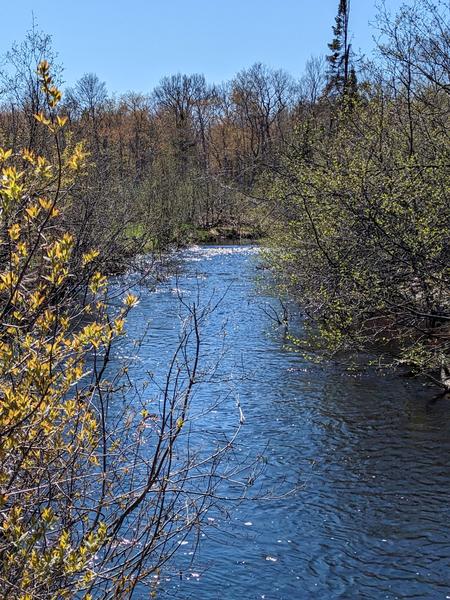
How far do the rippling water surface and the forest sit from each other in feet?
1.70

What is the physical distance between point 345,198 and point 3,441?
1042 cm

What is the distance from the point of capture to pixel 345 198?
1266 cm

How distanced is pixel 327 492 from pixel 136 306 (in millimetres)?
4551

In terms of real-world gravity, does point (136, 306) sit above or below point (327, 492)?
above

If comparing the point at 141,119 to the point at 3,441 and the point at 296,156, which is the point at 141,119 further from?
the point at 3,441

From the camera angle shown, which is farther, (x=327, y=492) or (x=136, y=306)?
(x=136, y=306)

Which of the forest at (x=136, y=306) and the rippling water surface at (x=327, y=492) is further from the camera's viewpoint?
the rippling water surface at (x=327, y=492)

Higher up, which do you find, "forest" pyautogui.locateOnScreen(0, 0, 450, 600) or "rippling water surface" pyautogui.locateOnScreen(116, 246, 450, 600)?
"forest" pyautogui.locateOnScreen(0, 0, 450, 600)

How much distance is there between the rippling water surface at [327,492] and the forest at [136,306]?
518 mm

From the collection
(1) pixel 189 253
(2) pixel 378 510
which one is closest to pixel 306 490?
(2) pixel 378 510

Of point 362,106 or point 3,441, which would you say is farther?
point 362,106

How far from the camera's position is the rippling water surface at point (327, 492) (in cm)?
709

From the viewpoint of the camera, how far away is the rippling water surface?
709 cm

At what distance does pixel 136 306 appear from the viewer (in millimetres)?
11586
